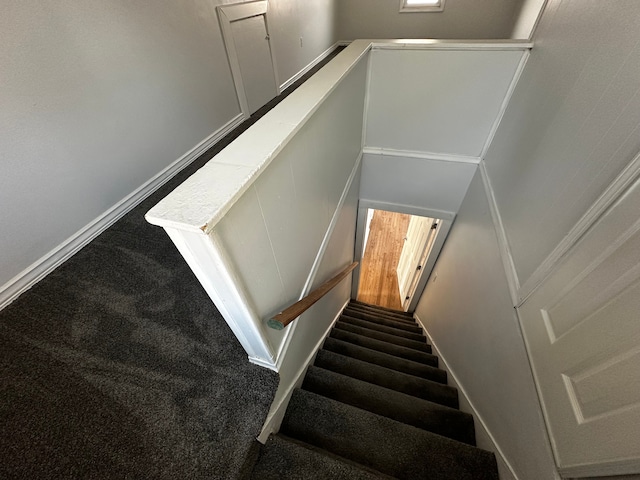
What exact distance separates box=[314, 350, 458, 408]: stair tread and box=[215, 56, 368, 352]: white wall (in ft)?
3.03

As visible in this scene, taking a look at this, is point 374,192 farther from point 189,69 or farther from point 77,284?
point 77,284

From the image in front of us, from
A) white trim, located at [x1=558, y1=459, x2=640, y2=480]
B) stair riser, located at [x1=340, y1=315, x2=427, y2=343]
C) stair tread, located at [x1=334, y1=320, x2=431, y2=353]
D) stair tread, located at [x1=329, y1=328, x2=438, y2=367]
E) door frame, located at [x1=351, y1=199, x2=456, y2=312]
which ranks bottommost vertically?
white trim, located at [x1=558, y1=459, x2=640, y2=480]

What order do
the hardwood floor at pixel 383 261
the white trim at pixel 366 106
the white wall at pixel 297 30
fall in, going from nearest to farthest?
the white trim at pixel 366 106, the white wall at pixel 297 30, the hardwood floor at pixel 383 261

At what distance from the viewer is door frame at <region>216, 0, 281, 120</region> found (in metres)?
2.53

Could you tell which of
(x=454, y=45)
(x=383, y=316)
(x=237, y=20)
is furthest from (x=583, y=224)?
(x=383, y=316)

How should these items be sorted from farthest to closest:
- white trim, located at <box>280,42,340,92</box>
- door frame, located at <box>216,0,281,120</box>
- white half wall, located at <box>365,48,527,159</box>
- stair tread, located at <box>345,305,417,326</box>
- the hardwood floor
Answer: the hardwood floor < white trim, located at <box>280,42,340,92</box> < stair tread, located at <box>345,305,417,326</box> < door frame, located at <box>216,0,281,120</box> < white half wall, located at <box>365,48,527,159</box>

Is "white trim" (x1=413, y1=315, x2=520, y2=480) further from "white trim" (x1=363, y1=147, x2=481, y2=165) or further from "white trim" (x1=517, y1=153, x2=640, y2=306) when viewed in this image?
"white trim" (x1=363, y1=147, x2=481, y2=165)

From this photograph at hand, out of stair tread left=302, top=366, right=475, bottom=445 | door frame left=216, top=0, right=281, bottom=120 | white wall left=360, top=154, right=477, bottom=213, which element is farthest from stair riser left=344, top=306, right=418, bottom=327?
door frame left=216, top=0, right=281, bottom=120

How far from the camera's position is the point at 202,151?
261cm

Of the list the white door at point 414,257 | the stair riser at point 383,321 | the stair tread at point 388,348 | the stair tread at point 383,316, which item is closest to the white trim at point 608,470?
the stair tread at point 388,348

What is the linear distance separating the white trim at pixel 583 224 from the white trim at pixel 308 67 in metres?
3.93

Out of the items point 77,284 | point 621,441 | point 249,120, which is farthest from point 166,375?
point 249,120

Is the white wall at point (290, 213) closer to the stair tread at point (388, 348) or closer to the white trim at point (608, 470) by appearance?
the white trim at point (608, 470)

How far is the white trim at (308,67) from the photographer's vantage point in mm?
4014
